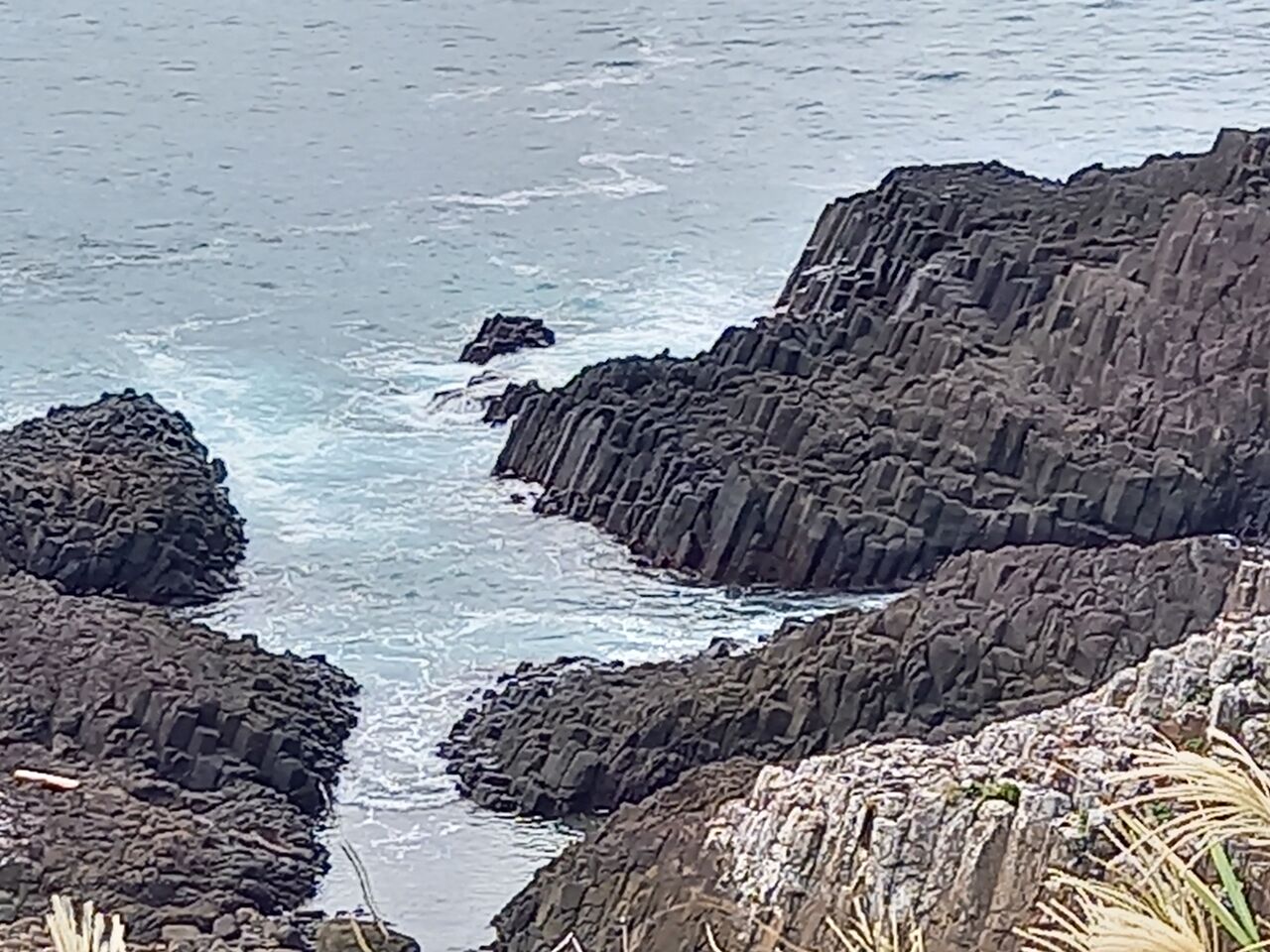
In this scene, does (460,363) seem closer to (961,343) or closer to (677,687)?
(961,343)

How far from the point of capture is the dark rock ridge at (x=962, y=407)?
1478 inches

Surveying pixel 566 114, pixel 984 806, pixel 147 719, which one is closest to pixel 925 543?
pixel 147 719

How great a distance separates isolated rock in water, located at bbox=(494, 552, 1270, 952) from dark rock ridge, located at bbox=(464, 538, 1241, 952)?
1.32 meters

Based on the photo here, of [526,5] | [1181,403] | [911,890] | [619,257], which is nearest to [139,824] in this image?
[911,890]

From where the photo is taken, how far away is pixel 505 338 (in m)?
51.6

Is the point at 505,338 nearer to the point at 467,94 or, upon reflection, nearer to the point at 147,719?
the point at 147,719

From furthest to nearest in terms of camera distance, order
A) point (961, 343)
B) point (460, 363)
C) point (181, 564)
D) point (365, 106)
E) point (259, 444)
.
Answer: point (365, 106), point (460, 363), point (259, 444), point (961, 343), point (181, 564)

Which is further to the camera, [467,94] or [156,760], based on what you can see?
[467,94]

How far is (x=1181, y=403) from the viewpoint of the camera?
38969mm

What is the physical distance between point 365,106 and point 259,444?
31.8 meters

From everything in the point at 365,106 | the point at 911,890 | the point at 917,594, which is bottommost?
the point at 365,106

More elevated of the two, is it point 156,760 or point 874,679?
point 874,679

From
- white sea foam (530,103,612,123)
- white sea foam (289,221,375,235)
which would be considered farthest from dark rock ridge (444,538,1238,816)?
white sea foam (530,103,612,123)

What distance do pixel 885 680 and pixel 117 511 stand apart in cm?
1468
